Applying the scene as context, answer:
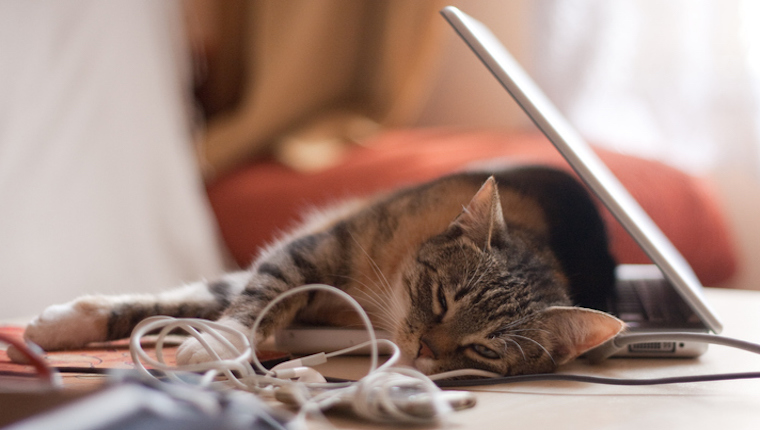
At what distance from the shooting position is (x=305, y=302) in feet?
3.01

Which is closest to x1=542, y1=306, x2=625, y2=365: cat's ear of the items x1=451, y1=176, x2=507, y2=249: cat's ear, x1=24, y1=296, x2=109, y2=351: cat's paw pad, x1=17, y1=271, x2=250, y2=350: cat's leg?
x1=451, y1=176, x2=507, y2=249: cat's ear

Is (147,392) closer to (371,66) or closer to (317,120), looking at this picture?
(317,120)

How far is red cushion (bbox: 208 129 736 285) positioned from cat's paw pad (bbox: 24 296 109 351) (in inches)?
44.1

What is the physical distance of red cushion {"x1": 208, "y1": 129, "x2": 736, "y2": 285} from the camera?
1.91m

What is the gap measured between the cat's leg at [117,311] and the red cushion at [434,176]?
39.6 inches

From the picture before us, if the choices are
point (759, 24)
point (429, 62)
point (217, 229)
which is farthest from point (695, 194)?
point (217, 229)

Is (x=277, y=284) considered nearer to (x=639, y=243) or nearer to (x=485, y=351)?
(x=485, y=351)

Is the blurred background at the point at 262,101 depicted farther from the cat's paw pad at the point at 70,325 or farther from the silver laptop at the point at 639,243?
the silver laptop at the point at 639,243

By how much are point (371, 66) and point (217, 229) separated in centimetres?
118

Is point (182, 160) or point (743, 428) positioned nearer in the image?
point (743, 428)

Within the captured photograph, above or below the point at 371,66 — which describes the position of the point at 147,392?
below

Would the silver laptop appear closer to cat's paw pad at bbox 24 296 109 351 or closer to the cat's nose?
the cat's nose

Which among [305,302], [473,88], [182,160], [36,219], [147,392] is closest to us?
[147,392]

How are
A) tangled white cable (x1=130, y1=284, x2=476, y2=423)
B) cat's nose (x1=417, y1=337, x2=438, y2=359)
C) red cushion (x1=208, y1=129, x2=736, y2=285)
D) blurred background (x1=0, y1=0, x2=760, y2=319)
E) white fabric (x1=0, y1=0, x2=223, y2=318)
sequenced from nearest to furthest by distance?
1. tangled white cable (x1=130, y1=284, x2=476, y2=423)
2. cat's nose (x1=417, y1=337, x2=438, y2=359)
3. white fabric (x1=0, y1=0, x2=223, y2=318)
4. blurred background (x1=0, y1=0, x2=760, y2=319)
5. red cushion (x1=208, y1=129, x2=736, y2=285)
